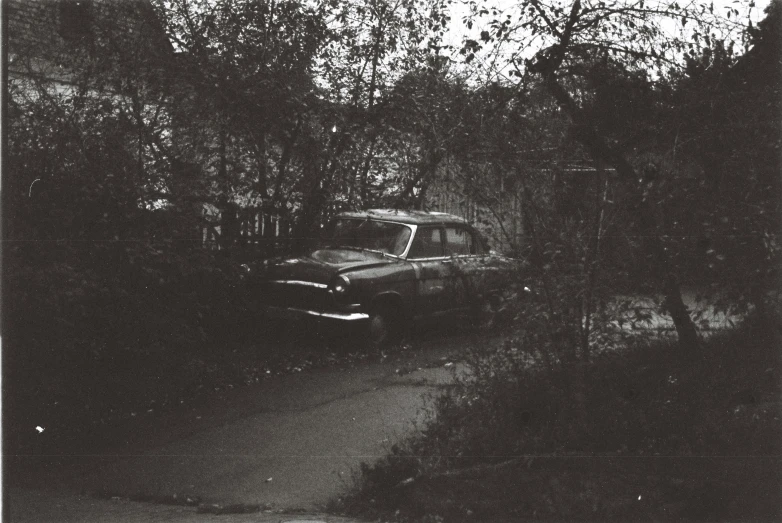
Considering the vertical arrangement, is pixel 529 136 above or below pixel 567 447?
above

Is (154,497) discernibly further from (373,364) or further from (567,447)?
(373,364)

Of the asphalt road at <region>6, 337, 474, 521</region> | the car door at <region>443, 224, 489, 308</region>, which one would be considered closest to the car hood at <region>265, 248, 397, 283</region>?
the asphalt road at <region>6, 337, 474, 521</region>

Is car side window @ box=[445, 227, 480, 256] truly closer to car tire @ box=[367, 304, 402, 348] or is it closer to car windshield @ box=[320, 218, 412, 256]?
car windshield @ box=[320, 218, 412, 256]

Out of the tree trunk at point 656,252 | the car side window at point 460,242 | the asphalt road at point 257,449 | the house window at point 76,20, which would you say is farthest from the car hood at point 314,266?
the tree trunk at point 656,252

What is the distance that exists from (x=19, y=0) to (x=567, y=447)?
245 inches

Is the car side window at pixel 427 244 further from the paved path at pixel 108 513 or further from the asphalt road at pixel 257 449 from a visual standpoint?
the paved path at pixel 108 513

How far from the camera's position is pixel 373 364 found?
9727 millimetres

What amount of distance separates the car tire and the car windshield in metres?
0.68

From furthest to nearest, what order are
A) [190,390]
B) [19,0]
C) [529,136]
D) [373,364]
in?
[373,364] → [190,390] → [19,0] → [529,136]

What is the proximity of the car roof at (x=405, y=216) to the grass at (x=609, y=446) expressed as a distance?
1.69m

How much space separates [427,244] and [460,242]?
2.40m

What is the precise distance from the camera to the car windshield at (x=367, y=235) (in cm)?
986

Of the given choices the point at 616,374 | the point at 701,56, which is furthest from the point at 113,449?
the point at 701,56

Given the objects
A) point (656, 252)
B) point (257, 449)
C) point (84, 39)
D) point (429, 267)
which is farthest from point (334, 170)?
point (656, 252)
